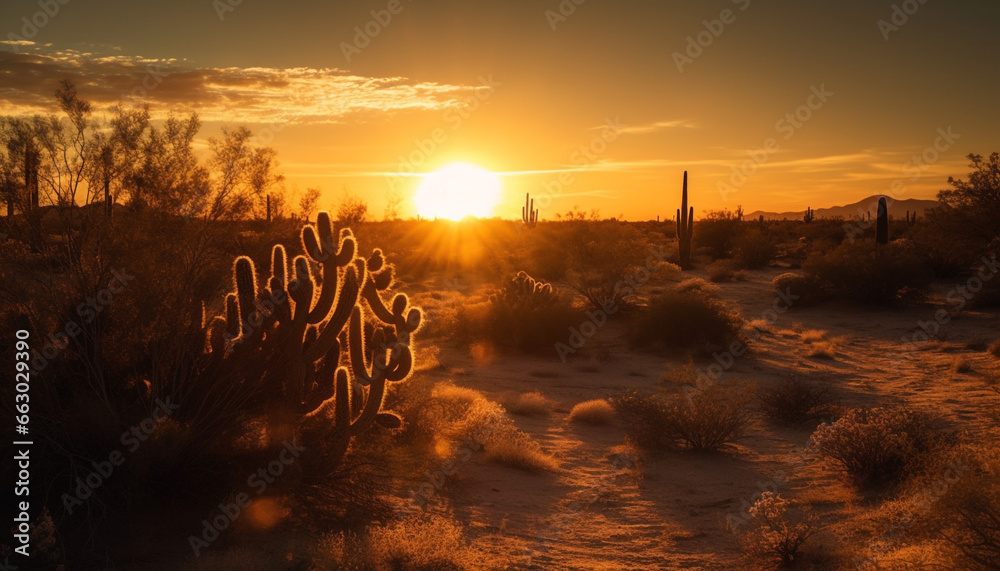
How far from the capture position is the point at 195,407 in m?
6.84

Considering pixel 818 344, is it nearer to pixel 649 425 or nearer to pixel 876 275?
pixel 876 275

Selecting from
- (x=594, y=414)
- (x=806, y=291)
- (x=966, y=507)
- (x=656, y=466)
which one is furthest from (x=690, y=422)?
(x=806, y=291)

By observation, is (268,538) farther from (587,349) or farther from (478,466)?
(587,349)

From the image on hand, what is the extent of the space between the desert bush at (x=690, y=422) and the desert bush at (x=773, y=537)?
282 cm

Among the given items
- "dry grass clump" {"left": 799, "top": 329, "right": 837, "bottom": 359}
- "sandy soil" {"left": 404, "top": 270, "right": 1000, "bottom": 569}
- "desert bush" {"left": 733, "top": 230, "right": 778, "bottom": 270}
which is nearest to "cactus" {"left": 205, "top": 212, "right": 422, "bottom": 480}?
"sandy soil" {"left": 404, "top": 270, "right": 1000, "bottom": 569}

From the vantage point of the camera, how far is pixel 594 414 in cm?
1100

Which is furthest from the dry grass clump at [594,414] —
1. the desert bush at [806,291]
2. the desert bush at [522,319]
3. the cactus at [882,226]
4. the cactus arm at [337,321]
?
the cactus at [882,226]

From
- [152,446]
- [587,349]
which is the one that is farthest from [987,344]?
[152,446]

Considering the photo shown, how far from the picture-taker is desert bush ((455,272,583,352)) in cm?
1717

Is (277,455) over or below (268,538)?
over

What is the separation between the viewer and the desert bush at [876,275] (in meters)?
21.8

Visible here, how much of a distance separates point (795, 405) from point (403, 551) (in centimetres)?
770

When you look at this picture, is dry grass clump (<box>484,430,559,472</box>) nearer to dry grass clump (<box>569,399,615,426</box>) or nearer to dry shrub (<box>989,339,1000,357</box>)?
dry grass clump (<box>569,399,615,426</box>)

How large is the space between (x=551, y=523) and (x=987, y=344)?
44.7ft
